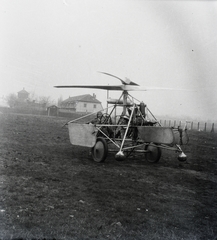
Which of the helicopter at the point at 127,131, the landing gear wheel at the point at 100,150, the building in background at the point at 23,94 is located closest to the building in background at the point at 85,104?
the building in background at the point at 23,94

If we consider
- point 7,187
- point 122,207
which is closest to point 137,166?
point 122,207

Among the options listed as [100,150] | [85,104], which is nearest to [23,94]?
[85,104]

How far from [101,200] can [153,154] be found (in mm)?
4408

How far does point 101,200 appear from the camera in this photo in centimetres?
430

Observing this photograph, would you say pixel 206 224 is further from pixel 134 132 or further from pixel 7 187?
pixel 134 132

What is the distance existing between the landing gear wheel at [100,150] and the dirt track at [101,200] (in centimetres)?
39

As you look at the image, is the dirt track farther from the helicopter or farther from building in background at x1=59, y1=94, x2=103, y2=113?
building in background at x1=59, y1=94, x2=103, y2=113

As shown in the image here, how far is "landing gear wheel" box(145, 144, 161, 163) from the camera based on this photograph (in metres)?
8.30

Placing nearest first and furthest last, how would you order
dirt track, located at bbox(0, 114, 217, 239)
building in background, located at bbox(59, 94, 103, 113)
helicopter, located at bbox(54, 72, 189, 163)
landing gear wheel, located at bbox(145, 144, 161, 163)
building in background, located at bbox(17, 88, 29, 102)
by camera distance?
dirt track, located at bbox(0, 114, 217, 239)
helicopter, located at bbox(54, 72, 189, 163)
landing gear wheel, located at bbox(145, 144, 161, 163)
building in background, located at bbox(59, 94, 103, 113)
building in background, located at bbox(17, 88, 29, 102)

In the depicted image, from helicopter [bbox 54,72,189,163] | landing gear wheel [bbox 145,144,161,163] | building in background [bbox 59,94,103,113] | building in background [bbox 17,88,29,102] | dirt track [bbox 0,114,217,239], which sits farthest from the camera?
building in background [bbox 17,88,29,102]

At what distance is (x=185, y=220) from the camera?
384 centimetres

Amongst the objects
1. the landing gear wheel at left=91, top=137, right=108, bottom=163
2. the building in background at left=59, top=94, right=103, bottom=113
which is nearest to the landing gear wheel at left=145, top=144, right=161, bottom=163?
the landing gear wheel at left=91, top=137, right=108, bottom=163

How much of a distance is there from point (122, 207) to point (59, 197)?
3.58 ft

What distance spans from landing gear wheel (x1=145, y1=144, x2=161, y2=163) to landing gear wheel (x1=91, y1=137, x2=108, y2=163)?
1.71 meters
